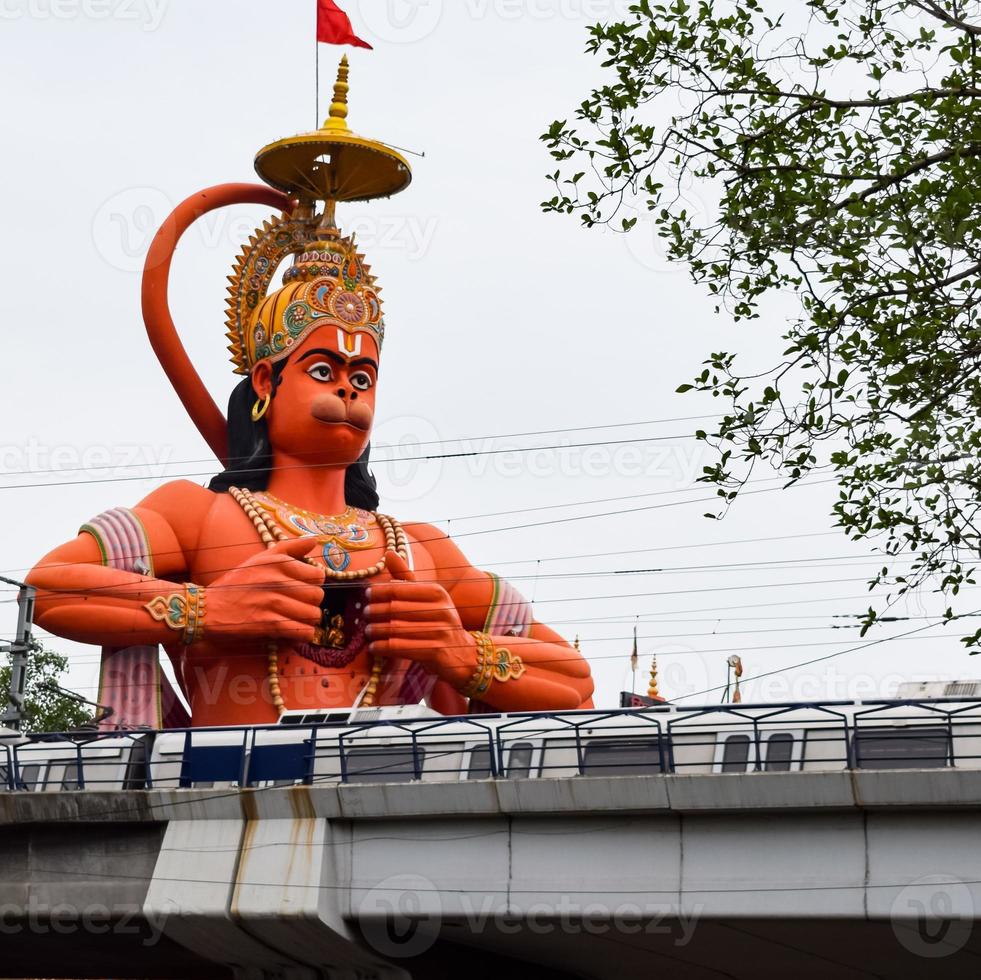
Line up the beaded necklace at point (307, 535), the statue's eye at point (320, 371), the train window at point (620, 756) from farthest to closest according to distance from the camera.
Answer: the statue's eye at point (320, 371), the beaded necklace at point (307, 535), the train window at point (620, 756)

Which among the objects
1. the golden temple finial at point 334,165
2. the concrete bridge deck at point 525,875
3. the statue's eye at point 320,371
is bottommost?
the concrete bridge deck at point 525,875

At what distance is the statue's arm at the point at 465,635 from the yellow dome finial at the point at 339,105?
21.0 ft

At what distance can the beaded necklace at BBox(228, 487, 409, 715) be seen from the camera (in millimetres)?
28375

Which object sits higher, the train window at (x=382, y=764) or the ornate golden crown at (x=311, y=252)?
the ornate golden crown at (x=311, y=252)

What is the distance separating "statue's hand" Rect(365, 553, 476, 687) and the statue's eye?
3497 mm

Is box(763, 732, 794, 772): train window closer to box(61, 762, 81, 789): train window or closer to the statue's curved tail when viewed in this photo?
box(61, 762, 81, 789): train window

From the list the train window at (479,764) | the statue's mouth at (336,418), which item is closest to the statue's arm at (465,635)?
the statue's mouth at (336,418)

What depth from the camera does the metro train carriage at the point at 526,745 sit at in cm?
2166

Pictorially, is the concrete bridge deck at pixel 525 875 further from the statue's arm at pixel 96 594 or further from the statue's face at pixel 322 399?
the statue's face at pixel 322 399

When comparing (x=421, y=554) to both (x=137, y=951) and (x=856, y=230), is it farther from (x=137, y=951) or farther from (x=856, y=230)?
(x=856, y=230)

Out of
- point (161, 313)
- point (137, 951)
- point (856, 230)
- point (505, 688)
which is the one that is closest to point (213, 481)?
point (161, 313)

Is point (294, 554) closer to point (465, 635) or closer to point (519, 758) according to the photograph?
point (465, 635)

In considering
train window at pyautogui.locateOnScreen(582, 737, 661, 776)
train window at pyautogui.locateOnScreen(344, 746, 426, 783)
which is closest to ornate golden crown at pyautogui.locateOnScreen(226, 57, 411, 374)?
train window at pyautogui.locateOnScreen(344, 746, 426, 783)

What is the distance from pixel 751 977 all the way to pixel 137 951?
7957 millimetres
